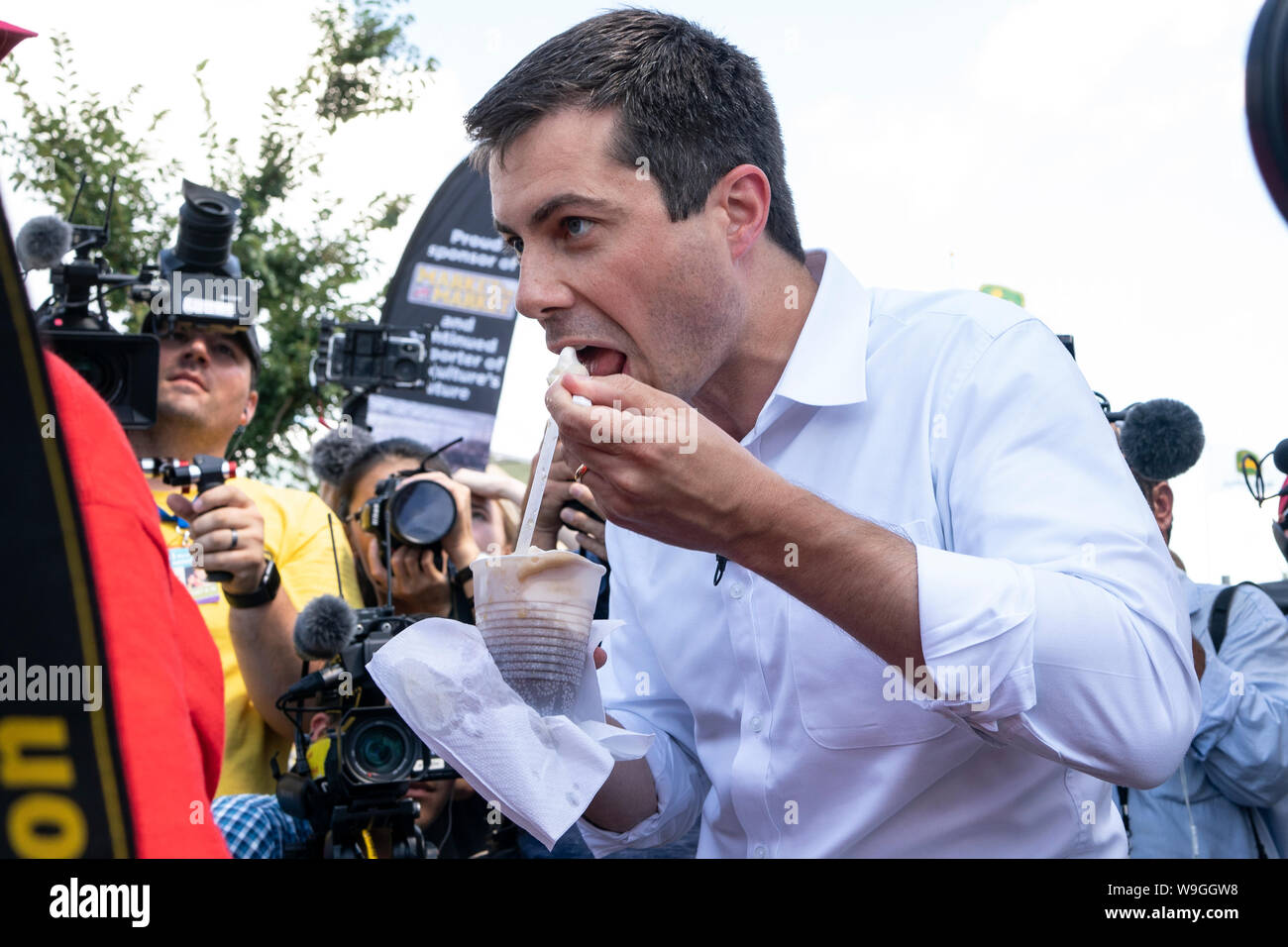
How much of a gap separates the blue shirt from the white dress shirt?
5.32 ft

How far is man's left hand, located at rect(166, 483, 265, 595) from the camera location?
9.64 ft

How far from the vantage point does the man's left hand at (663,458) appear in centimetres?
136

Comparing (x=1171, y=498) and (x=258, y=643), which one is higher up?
(x=1171, y=498)

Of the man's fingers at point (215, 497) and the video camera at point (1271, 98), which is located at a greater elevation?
the video camera at point (1271, 98)

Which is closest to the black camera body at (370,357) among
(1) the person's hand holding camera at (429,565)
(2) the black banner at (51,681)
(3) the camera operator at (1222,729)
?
(1) the person's hand holding camera at (429,565)

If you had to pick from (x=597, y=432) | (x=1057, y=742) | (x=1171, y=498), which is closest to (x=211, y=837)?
(x=597, y=432)

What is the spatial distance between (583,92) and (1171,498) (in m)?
2.69

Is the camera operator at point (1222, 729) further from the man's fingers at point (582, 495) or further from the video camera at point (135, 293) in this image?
the video camera at point (135, 293)

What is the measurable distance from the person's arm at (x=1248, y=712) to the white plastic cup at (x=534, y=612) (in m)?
2.34

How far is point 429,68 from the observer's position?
9.85 meters

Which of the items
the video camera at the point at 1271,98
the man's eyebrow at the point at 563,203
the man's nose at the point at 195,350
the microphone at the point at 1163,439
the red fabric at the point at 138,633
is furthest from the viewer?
the man's nose at the point at 195,350

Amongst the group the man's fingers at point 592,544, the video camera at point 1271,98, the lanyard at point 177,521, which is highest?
the video camera at point 1271,98

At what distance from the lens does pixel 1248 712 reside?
10.6ft
